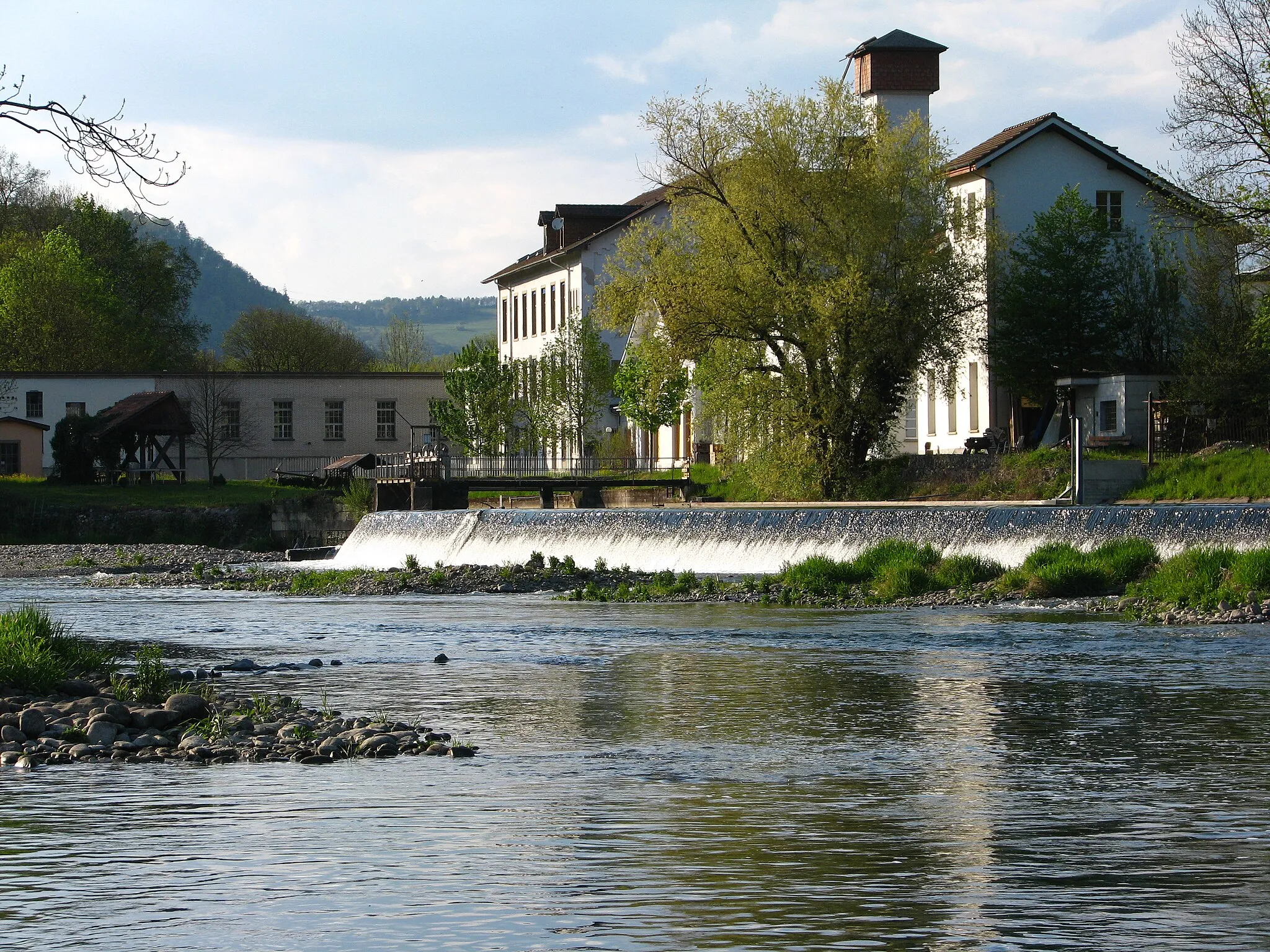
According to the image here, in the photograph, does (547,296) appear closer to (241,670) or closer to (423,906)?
(241,670)

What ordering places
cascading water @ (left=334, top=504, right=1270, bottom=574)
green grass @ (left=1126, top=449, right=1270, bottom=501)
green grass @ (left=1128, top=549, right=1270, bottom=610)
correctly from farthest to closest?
green grass @ (left=1126, top=449, right=1270, bottom=501) → cascading water @ (left=334, top=504, right=1270, bottom=574) → green grass @ (left=1128, top=549, right=1270, bottom=610)

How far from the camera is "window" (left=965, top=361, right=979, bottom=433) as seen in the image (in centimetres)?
4928

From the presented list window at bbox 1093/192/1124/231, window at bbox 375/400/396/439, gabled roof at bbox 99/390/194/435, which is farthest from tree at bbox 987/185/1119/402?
window at bbox 375/400/396/439

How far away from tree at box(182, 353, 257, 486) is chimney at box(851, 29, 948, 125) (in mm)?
32523

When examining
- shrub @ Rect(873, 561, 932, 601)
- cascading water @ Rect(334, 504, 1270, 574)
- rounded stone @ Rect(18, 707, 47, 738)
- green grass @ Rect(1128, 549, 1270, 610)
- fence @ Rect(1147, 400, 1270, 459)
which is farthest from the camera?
fence @ Rect(1147, 400, 1270, 459)

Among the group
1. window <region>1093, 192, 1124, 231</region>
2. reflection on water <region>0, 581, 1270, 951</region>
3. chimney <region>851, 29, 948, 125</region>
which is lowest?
reflection on water <region>0, 581, 1270, 951</region>

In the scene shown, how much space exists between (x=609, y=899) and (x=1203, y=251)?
40870 mm

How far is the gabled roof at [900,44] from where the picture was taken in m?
53.0

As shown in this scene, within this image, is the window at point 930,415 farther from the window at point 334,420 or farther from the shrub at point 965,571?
the window at point 334,420

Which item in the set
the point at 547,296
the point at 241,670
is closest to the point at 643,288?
the point at 241,670

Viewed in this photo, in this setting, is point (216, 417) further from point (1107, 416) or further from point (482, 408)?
point (1107, 416)

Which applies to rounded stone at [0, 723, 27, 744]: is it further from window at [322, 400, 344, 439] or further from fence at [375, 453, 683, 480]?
window at [322, 400, 344, 439]

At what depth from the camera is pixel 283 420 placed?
75.7m

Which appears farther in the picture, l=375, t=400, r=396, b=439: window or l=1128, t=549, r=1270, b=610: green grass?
l=375, t=400, r=396, b=439: window
